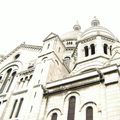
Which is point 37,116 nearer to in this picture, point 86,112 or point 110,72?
point 86,112

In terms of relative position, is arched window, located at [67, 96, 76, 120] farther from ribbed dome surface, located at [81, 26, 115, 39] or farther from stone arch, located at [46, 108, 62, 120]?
ribbed dome surface, located at [81, 26, 115, 39]

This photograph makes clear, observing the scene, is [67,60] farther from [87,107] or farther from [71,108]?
[87,107]

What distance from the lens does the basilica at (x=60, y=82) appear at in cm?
1916

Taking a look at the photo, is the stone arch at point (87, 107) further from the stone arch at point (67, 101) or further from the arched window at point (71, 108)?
the arched window at point (71, 108)

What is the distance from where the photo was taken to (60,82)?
74.0 feet

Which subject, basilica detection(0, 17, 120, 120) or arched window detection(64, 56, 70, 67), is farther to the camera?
arched window detection(64, 56, 70, 67)

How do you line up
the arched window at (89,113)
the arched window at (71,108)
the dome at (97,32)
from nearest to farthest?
the arched window at (89,113), the arched window at (71,108), the dome at (97,32)

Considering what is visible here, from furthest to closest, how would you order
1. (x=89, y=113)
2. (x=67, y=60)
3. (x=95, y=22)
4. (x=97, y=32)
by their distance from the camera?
(x=95, y=22), (x=67, y=60), (x=97, y=32), (x=89, y=113)

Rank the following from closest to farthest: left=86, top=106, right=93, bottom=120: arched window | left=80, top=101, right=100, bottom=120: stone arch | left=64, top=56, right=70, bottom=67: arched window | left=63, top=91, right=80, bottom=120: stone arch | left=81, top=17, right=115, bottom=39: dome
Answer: left=80, top=101, right=100, bottom=120: stone arch, left=86, top=106, right=93, bottom=120: arched window, left=63, top=91, right=80, bottom=120: stone arch, left=81, top=17, right=115, bottom=39: dome, left=64, top=56, right=70, bottom=67: arched window

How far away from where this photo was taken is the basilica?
19.2 metres

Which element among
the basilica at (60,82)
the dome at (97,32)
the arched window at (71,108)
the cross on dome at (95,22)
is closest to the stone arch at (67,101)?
the basilica at (60,82)

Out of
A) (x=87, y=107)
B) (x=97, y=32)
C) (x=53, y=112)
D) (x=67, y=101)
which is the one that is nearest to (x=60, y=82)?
(x=67, y=101)

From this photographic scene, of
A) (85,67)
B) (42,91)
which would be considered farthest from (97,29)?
(42,91)

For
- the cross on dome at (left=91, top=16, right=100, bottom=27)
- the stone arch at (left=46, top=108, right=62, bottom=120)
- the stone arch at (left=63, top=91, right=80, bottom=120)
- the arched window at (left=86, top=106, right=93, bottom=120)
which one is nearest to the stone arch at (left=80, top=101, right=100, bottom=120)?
the arched window at (left=86, top=106, right=93, bottom=120)
